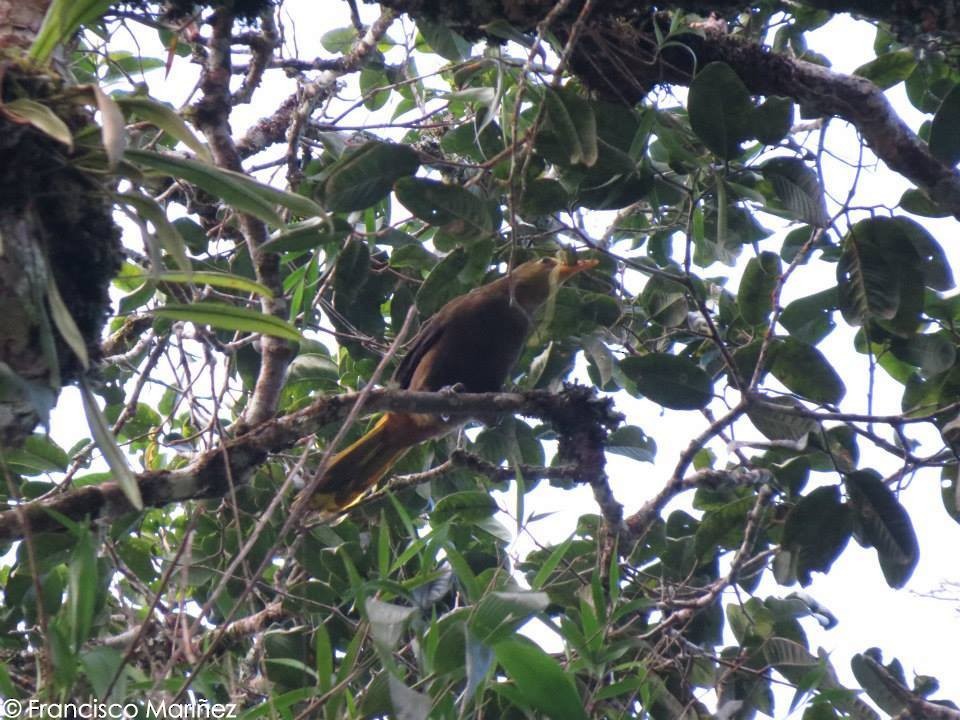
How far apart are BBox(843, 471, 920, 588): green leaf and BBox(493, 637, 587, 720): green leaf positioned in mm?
1043

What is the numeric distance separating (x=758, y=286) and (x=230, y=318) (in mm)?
1479

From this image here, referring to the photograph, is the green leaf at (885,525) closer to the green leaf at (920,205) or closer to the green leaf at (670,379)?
the green leaf at (670,379)

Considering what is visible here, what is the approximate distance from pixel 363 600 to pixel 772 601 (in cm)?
140

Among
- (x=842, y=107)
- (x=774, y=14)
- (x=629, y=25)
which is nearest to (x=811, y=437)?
(x=842, y=107)

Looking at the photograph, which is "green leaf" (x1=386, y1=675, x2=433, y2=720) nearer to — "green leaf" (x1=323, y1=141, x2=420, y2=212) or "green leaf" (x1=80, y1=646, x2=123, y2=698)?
"green leaf" (x1=80, y1=646, x2=123, y2=698)

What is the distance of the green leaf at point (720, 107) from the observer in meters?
1.99

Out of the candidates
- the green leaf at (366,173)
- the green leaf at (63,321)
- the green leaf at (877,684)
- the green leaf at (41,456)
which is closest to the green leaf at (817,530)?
the green leaf at (877,684)

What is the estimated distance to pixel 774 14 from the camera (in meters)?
2.77

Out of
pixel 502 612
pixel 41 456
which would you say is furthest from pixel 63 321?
pixel 41 456

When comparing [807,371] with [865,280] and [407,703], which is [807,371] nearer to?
[865,280]

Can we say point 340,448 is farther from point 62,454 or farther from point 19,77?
point 19,77

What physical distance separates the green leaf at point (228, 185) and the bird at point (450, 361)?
138 cm

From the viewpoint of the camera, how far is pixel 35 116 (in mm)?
1205

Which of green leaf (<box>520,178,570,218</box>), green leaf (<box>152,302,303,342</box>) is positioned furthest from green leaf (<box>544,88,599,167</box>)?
green leaf (<box>152,302,303,342</box>)
